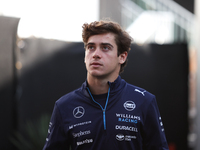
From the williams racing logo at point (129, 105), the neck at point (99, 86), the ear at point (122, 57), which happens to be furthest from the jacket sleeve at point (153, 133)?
the ear at point (122, 57)

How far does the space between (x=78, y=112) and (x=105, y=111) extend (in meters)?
0.25

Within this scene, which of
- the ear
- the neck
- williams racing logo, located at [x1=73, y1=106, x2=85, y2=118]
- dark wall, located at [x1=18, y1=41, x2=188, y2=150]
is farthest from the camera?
dark wall, located at [x1=18, y1=41, x2=188, y2=150]

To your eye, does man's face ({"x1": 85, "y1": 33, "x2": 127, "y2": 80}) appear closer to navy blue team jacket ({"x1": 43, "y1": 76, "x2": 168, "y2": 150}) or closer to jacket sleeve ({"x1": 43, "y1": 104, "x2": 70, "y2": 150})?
navy blue team jacket ({"x1": 43, "y1": 76, "x2": 168, "y2": 150})

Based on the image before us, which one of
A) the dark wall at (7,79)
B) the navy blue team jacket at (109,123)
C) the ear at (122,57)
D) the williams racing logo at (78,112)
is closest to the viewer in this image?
the navy blue team jacket at (109,123)

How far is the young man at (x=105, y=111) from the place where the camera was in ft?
6.91

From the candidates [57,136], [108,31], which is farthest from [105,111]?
[108,31]

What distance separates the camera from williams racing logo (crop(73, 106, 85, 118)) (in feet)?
7.22

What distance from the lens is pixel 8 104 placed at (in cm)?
397

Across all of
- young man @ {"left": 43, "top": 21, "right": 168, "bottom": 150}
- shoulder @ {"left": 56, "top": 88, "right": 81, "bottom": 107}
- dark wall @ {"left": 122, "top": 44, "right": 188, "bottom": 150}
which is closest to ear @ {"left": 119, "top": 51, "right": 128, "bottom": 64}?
young man @ {"left": 43, "top": 21, "right": 168, "bottom": 150}

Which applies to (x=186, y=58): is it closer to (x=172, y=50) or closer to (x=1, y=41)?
(x=172, y=50)

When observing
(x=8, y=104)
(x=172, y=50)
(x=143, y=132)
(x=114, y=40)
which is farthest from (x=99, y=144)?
(x=172, y=50)

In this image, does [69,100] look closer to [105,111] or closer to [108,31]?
[105,111]

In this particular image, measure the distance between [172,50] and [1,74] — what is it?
3.11 metres

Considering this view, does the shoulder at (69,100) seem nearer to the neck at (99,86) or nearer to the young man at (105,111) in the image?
the young man at (105,111)
